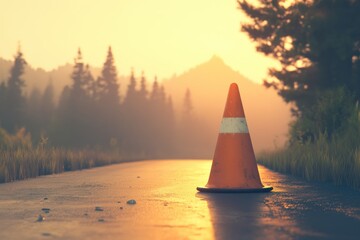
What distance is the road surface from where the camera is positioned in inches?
276

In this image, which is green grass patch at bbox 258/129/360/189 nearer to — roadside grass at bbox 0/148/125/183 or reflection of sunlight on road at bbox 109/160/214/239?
reflection of sunlight on road at bbox 109/160/214/239

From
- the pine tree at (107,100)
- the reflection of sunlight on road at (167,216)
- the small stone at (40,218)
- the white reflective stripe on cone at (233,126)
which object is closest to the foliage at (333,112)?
the white reflective stripe on cone at (233,126)

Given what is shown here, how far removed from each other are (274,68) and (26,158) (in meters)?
20.9

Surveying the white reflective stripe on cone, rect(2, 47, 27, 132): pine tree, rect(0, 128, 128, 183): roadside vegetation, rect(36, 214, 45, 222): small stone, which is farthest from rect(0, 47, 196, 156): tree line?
rect(36, 214, 45, 222): small stone

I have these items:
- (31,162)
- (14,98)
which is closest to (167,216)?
(31,162)

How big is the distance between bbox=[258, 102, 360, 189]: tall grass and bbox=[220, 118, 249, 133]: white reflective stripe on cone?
8.96 feet

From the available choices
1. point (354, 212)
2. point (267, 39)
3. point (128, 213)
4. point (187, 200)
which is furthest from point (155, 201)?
point (267, 39)

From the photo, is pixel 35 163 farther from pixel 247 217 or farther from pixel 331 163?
pixel 247 217

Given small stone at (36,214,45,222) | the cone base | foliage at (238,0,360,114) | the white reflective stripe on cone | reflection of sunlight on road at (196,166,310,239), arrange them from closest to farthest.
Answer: reflection of sunlight on road at (196,166,310,239) < small stone at (36,214,45,222) < the cone base < the white reflective stripe on cone < foliage at (238,0,360,114)

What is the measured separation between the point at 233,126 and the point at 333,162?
13.1ft

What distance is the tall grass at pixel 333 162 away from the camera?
569 inches

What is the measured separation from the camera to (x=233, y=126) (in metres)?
12.5

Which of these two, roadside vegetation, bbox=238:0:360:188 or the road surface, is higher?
roadside vegetation, bbox=238:0:360:188

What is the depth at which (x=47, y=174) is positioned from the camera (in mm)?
19406
